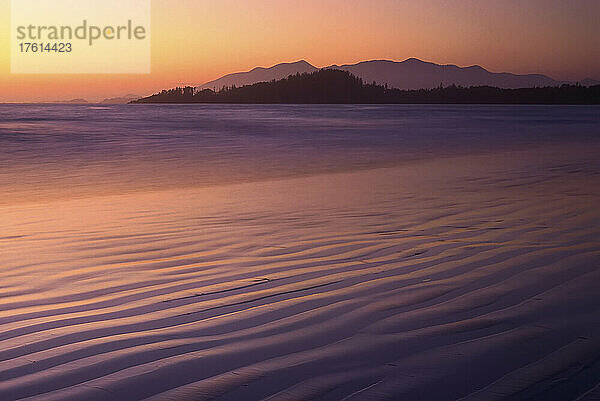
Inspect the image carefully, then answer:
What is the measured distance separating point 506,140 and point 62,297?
64.0 feet

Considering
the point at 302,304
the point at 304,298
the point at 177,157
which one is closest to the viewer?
the point at 302,304

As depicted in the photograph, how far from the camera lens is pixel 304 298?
3.46m

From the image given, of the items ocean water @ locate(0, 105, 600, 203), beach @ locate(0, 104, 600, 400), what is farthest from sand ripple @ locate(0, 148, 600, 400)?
ocean water @ locate(0, 105, 600, 203)

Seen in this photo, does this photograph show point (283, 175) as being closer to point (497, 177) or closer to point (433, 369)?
point (497, 177)

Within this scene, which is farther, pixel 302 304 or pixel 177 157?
pixel 177 157

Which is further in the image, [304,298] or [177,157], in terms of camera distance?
[177,157]

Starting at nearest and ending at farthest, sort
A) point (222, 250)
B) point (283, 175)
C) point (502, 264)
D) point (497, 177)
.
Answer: point (502, 264), point (222, 250), point (497, 177), point (283, 175)

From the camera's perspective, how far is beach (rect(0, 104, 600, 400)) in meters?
2.42

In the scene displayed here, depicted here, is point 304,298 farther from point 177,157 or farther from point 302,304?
point 177,157

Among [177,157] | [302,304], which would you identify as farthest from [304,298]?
[177,157]

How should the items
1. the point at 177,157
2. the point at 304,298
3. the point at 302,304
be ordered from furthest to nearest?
the point at 177,157, the point at 304,298, the point at 302,304

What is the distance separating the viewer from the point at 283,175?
11.2 metres

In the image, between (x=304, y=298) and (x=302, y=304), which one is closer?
(x=302, y=304)

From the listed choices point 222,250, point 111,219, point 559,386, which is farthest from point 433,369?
point 111,219
